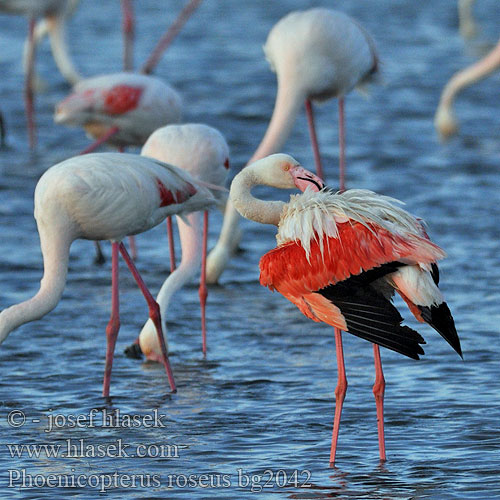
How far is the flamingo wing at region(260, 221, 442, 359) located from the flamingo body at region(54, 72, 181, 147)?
13.2ft

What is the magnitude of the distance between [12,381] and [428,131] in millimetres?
7971

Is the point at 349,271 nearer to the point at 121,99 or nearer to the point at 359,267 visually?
the point at 359,267

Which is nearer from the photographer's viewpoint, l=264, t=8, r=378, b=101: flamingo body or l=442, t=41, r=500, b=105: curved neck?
l=264, t=8, r=378, b=101: flamingo body

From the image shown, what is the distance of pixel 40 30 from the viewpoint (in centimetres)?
1527

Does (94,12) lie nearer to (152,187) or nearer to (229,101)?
(229,101)

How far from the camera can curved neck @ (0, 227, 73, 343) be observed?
6.01 m

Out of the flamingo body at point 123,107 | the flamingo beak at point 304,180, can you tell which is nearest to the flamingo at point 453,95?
the flamingo body at point 123,107

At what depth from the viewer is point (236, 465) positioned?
531 cm

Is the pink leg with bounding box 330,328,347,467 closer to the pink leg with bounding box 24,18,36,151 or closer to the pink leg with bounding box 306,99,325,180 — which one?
the pink leg with bounding box 306,99,325,180

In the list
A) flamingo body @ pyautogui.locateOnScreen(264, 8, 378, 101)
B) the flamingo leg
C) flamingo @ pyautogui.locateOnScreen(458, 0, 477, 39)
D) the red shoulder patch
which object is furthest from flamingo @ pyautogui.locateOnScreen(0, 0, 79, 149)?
flamingo @ pyautogui.locateOnScreen(458, 0, 477, 39)

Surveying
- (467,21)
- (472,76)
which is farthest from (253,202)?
(467,21)

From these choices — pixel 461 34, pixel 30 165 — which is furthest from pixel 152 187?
pixel 461 34

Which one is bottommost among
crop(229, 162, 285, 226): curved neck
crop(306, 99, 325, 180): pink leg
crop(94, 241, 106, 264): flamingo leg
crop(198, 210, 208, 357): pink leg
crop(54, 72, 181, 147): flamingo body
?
crop(94, 241, 106, 264): flamingo leg

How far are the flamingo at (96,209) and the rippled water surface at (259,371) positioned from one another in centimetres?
41
